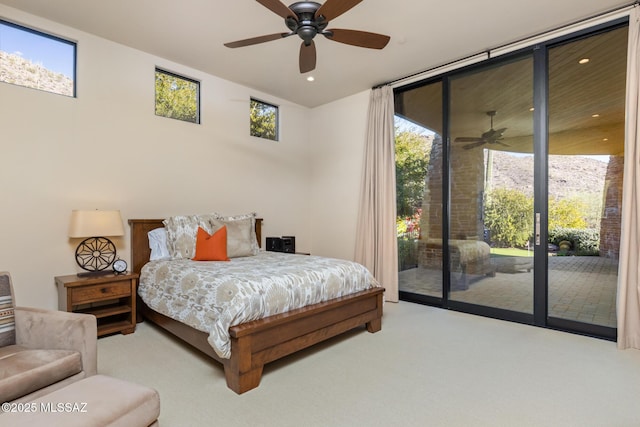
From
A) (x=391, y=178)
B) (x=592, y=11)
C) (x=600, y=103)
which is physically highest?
(x=592, y=11)

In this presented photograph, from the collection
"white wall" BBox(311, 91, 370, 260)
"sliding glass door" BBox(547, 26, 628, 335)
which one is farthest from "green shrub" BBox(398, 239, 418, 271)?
"sliding glass door" BBox(547, 26, 628, 335)

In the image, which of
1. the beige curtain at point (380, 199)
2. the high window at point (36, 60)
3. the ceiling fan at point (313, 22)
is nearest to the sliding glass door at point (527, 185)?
the beige curtain at point (380, 199)

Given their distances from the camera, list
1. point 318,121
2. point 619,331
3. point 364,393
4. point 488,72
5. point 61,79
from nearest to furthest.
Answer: point 364,393, point 619,331, point 61,79, point 488,72, point 318,121

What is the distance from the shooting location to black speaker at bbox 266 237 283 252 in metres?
4.79

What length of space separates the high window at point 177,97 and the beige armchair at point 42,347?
8.94 ft

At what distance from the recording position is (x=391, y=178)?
15.0 ft

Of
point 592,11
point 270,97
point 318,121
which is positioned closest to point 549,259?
point 592,11

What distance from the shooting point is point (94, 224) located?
3.11 meters

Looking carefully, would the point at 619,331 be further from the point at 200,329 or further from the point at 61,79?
the point at 61,79

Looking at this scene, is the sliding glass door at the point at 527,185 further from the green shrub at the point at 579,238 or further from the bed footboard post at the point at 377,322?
the bed footboard post at the point at 377,322

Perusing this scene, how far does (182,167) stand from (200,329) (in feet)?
8.06

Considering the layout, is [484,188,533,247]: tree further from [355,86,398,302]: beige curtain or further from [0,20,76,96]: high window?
[0,20,76,96]: high window

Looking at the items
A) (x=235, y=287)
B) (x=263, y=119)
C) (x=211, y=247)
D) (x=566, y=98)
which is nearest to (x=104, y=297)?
(x=211, y=247)

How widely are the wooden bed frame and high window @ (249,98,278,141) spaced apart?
2255 millimetres
